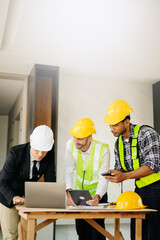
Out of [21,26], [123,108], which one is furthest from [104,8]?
[123,108]

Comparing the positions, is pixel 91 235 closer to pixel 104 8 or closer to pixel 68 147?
pixel 68 147

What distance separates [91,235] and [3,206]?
0.93 metres

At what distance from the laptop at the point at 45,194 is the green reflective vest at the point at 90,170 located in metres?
0.92

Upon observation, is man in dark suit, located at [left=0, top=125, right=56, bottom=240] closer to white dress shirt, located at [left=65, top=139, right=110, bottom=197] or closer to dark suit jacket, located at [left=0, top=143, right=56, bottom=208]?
dark suit jacket, located at [left=0, top=143, right=56, bottom=208]

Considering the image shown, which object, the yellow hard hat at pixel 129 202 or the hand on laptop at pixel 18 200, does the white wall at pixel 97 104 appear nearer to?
the hand on laptop at pixel 18 200

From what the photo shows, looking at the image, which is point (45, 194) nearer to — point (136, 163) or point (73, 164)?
point (136, 163)

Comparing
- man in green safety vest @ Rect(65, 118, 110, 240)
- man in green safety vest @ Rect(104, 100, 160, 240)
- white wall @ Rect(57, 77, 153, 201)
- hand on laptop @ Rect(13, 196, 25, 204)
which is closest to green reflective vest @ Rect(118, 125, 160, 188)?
man in green safety vest @ Rect(104, 100, 160, 240)

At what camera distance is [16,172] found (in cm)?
275

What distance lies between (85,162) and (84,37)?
79.5 inches

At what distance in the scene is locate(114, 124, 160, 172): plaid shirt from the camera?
2568 millimetres

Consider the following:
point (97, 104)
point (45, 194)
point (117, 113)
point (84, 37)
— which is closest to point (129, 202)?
point (45, 194)

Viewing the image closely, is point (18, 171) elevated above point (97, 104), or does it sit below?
below

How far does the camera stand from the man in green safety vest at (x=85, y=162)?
3098 mm

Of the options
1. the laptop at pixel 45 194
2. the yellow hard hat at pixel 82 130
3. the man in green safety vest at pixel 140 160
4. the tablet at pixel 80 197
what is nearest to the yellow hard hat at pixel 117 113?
the man in green safety vest at pixel 140 160
